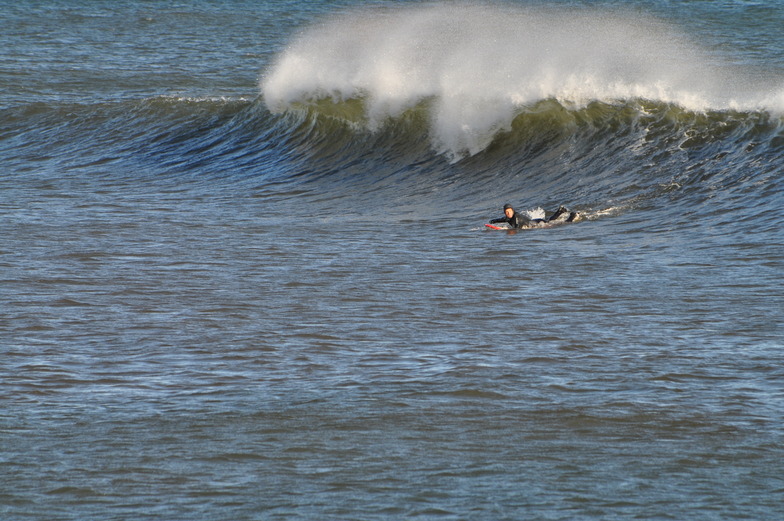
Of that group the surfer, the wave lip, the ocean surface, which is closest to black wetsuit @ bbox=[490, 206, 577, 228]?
the surfer

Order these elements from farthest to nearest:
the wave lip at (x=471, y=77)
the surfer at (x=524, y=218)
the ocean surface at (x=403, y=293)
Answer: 1. the wave lip at (x=471, y=77)
2. the surfer at (x=524, y=218)
3. the ocean surface at (x=403, y=293)

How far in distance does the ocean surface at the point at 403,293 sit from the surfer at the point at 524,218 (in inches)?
11.0

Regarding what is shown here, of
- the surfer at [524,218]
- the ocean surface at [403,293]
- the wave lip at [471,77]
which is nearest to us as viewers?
the ocean surface at [403,293]

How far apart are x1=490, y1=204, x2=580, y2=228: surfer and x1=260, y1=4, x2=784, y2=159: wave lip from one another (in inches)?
191

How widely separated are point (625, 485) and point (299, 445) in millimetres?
1898

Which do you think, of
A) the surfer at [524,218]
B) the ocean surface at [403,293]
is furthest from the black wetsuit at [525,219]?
the ocean surface at [403,293]

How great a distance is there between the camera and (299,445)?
6.75m

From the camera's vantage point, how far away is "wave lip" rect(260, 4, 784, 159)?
19156 mm

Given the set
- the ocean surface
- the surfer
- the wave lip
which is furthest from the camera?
the wave lip

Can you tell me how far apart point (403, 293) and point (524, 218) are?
3.59 m

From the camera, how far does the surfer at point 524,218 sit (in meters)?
13.6

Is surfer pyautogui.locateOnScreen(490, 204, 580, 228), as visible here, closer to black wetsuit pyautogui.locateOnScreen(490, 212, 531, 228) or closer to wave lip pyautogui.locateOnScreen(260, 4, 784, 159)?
black wetsuit pyautogui.locateOnScreen(490, 212, 531, 228)

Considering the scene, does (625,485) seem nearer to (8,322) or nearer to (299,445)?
(299,445)

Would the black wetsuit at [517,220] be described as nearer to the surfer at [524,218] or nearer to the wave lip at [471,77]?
the surfer at [524,218]
